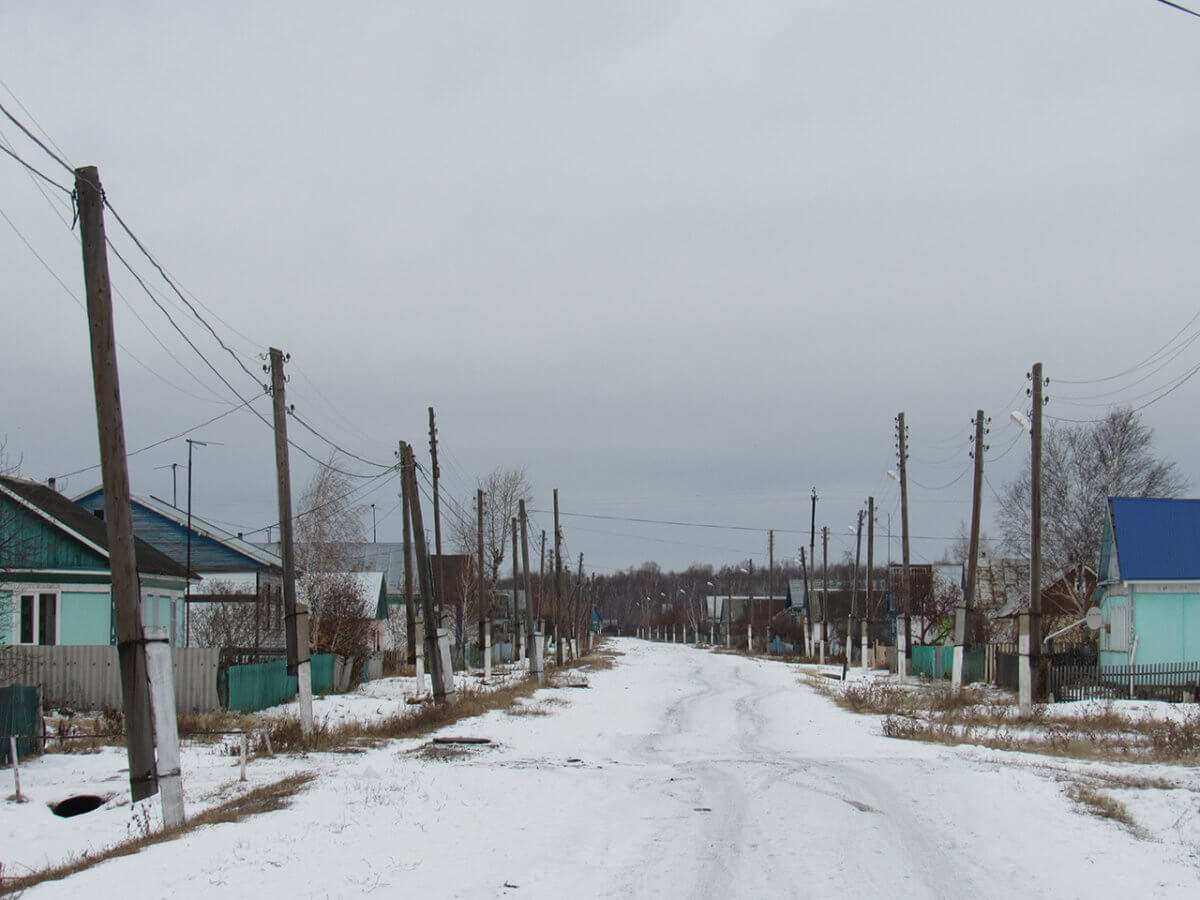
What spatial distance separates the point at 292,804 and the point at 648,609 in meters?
171

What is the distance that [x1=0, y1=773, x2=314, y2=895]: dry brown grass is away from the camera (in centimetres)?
959

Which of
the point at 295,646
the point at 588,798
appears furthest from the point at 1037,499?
the point at 588,798

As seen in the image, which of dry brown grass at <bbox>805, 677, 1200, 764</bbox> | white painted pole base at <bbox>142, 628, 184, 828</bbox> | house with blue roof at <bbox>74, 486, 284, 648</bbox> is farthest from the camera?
house with blue roof at <bbox>74, 486, 284, 648</bbox>

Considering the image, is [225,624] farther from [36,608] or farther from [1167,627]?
[1167,627]

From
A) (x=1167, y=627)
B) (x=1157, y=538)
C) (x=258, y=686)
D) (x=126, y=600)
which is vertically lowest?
(x=258, y=686)

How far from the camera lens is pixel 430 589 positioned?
28438mm

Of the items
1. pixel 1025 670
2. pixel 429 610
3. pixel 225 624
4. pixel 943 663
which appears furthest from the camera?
pixel 943 663

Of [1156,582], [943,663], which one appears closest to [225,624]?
[943,663]

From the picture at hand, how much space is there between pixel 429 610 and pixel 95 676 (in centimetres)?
737

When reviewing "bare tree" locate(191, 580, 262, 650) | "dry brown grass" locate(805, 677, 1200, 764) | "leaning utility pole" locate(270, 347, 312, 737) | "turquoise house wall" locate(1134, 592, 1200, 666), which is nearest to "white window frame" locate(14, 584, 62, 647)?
"bare tree" locate(191, 580, 262, 650)

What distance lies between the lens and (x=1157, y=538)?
114 ft

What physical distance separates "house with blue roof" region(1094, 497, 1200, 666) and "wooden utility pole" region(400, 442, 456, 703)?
62.1ft

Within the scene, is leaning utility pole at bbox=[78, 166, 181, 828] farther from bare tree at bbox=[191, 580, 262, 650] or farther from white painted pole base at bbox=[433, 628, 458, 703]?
bare tree at bbox=[191, 580, 262, 650]

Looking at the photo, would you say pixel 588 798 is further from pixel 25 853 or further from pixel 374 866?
pixel 25 853
